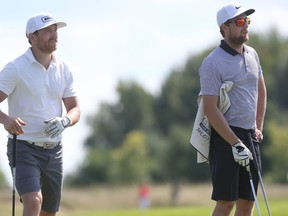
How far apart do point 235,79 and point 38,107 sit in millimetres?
1983

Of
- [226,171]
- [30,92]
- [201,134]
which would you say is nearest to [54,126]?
[30,92]

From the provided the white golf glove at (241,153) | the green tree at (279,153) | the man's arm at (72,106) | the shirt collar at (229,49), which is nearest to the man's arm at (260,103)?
the shirt collar at (229,49)

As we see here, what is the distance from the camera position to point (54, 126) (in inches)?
370

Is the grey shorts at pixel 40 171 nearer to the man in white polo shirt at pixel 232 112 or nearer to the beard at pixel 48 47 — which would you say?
the beard at pixel 48 47

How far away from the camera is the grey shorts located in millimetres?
9352

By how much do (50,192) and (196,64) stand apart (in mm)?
85181

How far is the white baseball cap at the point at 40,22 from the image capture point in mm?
9570

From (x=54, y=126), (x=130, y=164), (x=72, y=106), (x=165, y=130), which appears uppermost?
(x=72, y=106)

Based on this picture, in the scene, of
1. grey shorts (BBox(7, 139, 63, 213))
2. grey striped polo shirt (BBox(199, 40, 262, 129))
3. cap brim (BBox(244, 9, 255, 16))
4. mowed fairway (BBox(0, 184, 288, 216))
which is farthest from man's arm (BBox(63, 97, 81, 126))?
mowed fairway (BBox(0, 184, 288, 216))

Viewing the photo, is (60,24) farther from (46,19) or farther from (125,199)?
(125,199)

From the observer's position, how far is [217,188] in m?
9.25

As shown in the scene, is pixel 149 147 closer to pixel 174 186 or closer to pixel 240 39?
pixel 174 186

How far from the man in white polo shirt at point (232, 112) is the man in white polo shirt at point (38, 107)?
1506mm

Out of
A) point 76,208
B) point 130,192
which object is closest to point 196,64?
point 130,192
